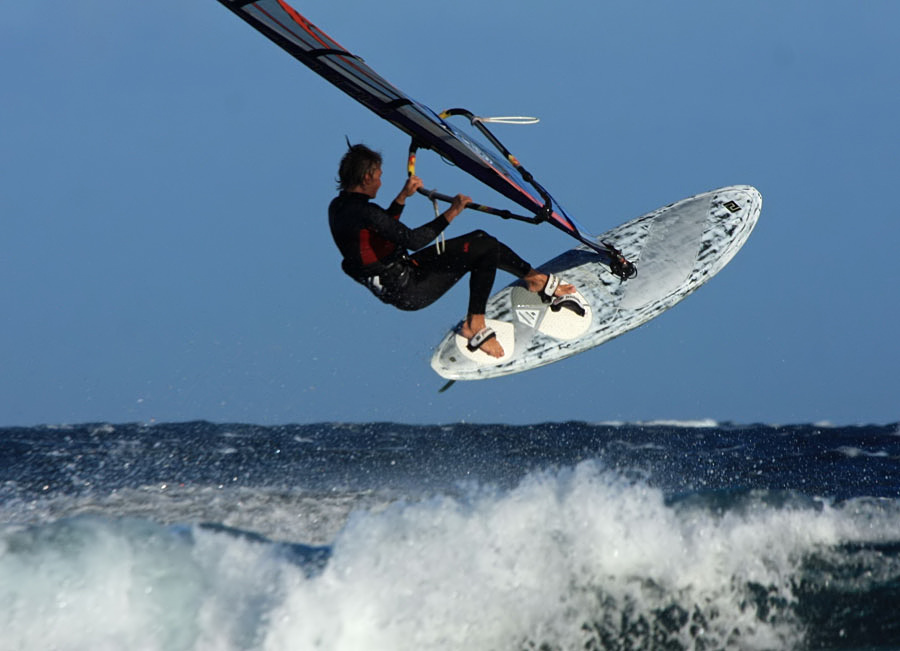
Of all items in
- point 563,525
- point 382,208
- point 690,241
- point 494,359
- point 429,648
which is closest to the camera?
point 429,648

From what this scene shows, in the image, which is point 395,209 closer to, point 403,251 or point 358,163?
point 403,251

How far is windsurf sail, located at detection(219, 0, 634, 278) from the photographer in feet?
15.7

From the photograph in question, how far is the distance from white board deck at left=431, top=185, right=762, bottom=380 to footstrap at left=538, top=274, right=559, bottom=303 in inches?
3.7

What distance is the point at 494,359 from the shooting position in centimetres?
604

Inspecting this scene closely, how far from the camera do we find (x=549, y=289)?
20.2 feet

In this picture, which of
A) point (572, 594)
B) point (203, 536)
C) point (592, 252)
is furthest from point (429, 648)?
point (592, 252)

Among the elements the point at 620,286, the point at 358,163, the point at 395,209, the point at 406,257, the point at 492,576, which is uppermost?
the point at 358,163

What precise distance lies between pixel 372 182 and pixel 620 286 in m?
2.31

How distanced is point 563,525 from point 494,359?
1.32 metres

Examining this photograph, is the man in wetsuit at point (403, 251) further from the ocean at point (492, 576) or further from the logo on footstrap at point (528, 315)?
the ocean at point (492, 576)

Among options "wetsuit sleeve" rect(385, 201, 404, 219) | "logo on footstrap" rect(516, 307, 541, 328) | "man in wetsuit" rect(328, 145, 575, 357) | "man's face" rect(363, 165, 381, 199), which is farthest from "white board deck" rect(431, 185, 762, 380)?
"man's face" rect(363, 165, 381, 199)

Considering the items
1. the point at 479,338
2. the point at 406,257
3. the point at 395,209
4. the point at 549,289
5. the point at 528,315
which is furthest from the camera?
the point at 528,315

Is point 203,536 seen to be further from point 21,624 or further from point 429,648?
point 429,648

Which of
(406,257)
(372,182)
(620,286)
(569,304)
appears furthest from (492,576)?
(620,286)
